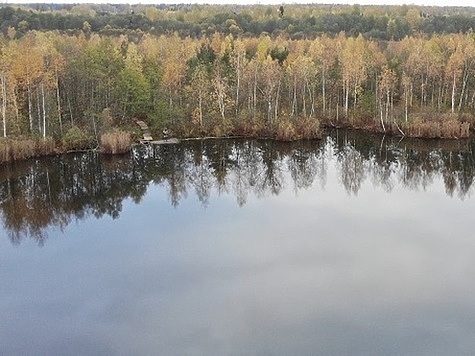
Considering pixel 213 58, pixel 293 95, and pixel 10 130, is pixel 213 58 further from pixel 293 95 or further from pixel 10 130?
pixel 10 130

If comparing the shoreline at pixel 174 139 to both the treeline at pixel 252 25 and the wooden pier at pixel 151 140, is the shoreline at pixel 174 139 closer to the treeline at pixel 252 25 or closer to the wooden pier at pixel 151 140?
the wooden pier at pixel 151 140

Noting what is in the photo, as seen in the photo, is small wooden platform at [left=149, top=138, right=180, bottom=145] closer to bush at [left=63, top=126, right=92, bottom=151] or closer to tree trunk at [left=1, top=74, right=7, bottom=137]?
bush at [left=63, top=126, right=92, bottom=151]

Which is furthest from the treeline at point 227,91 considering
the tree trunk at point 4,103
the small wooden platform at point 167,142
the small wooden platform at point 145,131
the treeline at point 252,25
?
the treeline at point 252,25

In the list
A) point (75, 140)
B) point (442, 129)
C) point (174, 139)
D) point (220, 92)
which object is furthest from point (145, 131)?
point (442, 129)

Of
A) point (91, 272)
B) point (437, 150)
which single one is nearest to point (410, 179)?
point (437, 150)

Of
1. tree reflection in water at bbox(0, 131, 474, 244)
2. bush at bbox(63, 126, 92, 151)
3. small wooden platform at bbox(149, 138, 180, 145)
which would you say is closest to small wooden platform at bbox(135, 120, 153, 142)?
small wooden platform at bbox(149, 138, 180, 145)

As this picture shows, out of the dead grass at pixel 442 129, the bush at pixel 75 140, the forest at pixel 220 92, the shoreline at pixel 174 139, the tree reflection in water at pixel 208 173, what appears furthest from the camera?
the dead grass at pixel 442 129

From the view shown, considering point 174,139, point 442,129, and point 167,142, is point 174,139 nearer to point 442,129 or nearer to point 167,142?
point 167,142
